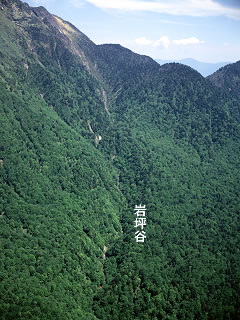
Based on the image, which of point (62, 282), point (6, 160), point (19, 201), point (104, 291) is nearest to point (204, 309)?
point (104, 291)

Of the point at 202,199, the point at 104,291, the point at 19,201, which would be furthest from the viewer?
the point at 202,199

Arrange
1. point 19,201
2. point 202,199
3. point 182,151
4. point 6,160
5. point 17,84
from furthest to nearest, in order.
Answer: point 182,151
point 17,84
point 202,199
point 6,160
point 19,201

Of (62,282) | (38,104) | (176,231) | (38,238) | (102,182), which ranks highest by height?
(38,104)

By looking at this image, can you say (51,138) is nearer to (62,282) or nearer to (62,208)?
(62,208)

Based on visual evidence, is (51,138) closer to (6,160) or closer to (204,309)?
(6,160)

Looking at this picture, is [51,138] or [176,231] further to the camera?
[51,138]

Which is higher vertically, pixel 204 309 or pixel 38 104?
pixel 38 104
